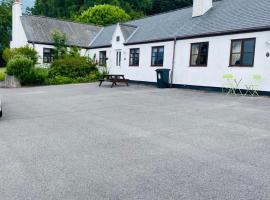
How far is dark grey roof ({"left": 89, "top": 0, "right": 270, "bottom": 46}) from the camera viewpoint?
16844 millimetres

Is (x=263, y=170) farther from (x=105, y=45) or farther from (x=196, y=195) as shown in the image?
(x=105, y=45)

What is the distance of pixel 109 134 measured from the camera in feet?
24.8

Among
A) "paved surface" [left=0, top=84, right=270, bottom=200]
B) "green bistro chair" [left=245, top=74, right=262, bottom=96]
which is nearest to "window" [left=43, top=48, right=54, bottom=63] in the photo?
"paved surface" [left=0, top=84, right=270, bottom=200]

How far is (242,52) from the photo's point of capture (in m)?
16.4

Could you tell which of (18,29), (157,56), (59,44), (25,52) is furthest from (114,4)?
(157,56)

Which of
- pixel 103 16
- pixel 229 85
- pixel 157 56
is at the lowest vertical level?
pixel 229 85

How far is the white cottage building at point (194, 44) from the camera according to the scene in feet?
52.7

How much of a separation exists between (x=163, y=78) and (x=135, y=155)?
15.1m

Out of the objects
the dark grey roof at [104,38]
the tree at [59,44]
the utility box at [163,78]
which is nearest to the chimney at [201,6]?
the utility box at [163,78]

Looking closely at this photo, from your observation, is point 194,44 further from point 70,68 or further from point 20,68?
point 20,68

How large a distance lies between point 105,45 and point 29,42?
755 centimetres

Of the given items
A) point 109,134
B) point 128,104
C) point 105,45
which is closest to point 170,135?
point 109,134

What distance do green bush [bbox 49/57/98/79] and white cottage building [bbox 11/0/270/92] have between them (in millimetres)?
2698

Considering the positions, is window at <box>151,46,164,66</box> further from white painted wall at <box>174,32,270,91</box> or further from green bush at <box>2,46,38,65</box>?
green bush at <box>2,46,38,65</box>
